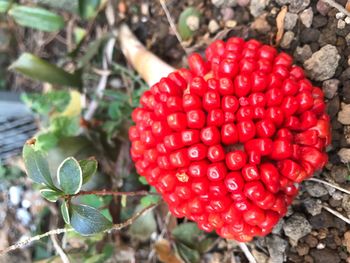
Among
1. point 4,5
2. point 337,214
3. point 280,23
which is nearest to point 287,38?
point 280,23

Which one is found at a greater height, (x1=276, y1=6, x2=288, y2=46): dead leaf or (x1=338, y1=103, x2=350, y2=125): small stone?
(x1=276, y1=6, x2=288, y2=46): dead leaf

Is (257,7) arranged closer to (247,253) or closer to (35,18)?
(247,253)

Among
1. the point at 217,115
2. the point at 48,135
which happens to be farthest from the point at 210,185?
the point at 48,135

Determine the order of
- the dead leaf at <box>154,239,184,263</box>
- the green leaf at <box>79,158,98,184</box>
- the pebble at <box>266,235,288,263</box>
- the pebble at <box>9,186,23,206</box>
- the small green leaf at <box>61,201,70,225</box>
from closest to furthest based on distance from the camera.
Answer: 1. the small green leaf at <box>61,201,70,225</box>
2. the green leaf at <box>79,158,98,184</box>
3. the pebble at <box>266,235,288,263</box>
4. the dead leaf at <box>154,239,184,263</box>
5. the pebble at <box>9,186,23,206</box>

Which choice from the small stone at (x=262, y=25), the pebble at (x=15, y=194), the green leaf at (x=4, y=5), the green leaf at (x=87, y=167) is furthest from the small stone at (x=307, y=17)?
the pebble at (x=15, y=194)

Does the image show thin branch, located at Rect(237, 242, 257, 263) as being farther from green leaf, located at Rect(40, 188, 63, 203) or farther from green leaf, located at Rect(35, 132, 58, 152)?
green leaf, located at Rect(35, 132, 58, 152)

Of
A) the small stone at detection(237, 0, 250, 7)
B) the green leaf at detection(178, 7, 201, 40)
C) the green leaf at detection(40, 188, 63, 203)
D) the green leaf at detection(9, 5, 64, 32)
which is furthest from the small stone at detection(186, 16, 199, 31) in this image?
the green leaf at detection(40, 188, 63, 203)
